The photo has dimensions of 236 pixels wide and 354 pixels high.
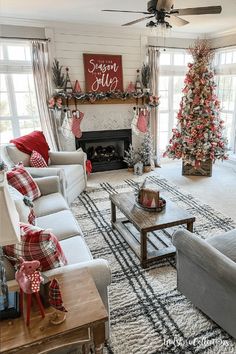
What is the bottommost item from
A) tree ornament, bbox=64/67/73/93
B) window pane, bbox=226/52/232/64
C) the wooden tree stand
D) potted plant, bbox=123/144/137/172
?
the wooden tree stand

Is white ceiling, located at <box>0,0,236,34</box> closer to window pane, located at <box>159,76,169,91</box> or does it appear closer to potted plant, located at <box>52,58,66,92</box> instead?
potted plant, located at <box>52,58,66,92</box>

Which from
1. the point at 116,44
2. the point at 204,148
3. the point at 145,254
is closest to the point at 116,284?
the point at 145,254

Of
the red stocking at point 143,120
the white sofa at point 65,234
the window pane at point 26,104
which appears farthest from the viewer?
the red stocking at point 143,120

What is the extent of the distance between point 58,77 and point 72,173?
6.35ft

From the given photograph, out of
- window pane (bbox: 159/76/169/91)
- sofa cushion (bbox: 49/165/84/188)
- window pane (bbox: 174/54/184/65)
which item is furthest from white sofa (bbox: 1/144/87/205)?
window pane (bbox: 174/54/184/65)

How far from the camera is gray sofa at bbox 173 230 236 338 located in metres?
1.60

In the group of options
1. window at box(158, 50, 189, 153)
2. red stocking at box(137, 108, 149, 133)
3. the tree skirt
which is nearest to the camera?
the tree skirt

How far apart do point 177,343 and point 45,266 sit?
3.45ft

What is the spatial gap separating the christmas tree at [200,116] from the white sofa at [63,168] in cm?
205

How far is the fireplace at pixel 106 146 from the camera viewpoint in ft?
17.3

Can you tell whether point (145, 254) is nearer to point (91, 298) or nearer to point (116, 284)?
point (116, 284)

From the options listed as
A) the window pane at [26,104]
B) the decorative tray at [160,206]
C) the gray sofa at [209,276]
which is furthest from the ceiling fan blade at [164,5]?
A: the window pane at [26,104]

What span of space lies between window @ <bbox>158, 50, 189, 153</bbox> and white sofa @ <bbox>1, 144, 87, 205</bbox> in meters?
2.34

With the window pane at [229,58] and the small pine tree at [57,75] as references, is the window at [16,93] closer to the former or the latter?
the small pine tree at [57,75]
